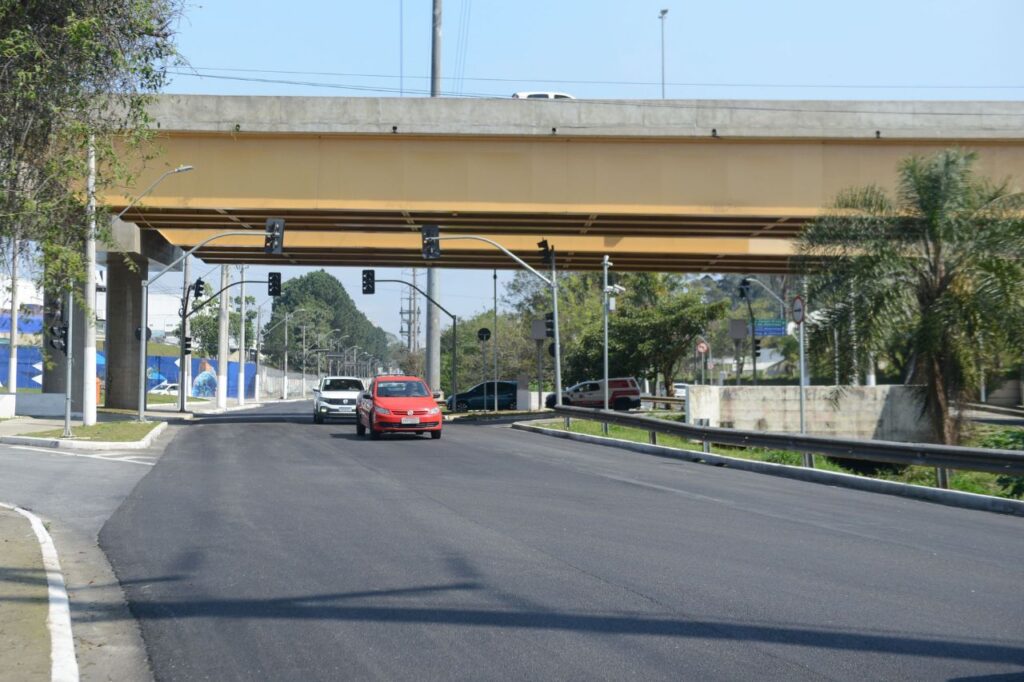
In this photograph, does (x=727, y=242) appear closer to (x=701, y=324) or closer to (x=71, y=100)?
(x=701, y=324)

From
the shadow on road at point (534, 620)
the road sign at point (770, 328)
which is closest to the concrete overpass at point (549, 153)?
the shadow on road at point (534, 620)

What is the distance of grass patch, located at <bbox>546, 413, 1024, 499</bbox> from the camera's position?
65.4ft

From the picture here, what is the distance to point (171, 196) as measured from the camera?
3325 centimetres

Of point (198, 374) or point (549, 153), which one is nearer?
point (549, 153)

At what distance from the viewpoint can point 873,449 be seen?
1936 centimetres

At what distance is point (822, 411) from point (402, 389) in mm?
16003

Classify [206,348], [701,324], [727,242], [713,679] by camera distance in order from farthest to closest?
[206,348]
[701,324]
[727,242]
[713,679]

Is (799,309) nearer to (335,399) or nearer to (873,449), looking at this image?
(873,449)

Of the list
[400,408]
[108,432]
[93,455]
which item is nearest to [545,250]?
[400,408]

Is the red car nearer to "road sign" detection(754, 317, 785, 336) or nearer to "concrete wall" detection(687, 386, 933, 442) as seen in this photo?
"concrete wall" detection(687, 386, 933, 442)

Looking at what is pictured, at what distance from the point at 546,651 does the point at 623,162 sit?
27.4 m

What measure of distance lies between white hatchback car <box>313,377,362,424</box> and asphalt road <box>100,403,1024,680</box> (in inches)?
926

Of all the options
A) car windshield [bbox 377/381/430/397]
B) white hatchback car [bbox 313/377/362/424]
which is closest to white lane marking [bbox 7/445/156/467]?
car windshield [bbox 377/381/430/397]

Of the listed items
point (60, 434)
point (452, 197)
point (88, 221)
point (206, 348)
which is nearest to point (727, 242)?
point (452, 197)
